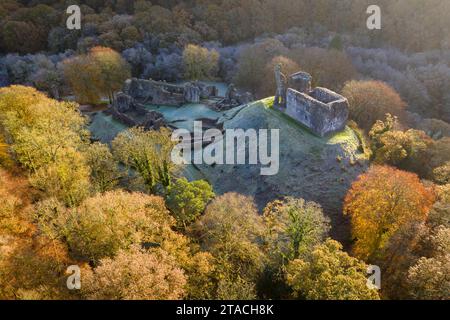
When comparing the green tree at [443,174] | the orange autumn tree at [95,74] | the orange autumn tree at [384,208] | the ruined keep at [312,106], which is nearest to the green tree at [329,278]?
the orange autumn tree at [384,208]

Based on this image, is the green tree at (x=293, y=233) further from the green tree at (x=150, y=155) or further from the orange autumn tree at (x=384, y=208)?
the green tree at (x=150, y=155)

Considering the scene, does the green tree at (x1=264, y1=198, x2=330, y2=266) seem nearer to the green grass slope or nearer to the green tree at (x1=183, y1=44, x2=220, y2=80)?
the green grass slope

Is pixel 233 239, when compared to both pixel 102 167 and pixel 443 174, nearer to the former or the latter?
pixel 102 167

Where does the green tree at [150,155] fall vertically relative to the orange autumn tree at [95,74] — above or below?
below

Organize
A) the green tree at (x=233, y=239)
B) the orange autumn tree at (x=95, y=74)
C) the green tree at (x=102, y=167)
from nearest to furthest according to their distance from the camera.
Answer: the green tree at (x=233, y=239)
the green tree at (x=102, y=167)
the orange autumn tree at (x=95, y=74)

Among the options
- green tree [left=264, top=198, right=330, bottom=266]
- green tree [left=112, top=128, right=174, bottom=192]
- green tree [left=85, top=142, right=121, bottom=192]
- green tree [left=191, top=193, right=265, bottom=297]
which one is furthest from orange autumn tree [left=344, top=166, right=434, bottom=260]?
green tree [left=85, top=142, right=121, bottom=192]

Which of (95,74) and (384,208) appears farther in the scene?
(95,74)

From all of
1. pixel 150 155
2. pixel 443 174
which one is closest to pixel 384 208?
pixel 443 174
